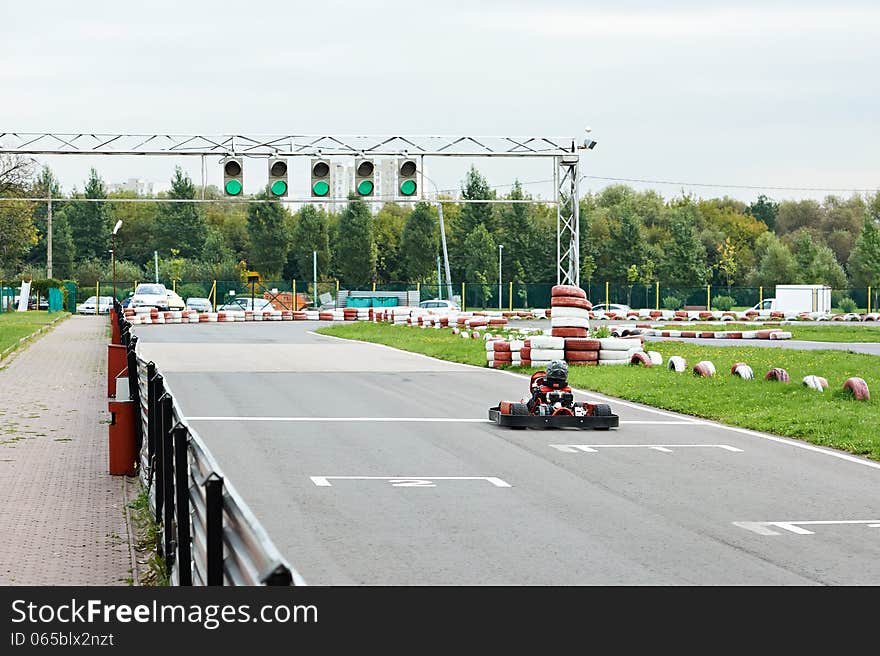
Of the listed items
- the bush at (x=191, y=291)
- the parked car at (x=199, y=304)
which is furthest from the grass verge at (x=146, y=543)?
the bush at (x=191, y=291)

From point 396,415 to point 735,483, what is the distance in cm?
678

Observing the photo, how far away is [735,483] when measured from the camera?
12227mm

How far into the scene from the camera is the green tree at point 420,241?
106 metres

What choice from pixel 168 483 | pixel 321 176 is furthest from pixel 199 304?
pixel 168 483

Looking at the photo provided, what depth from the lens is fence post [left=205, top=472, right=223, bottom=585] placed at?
5.29 m

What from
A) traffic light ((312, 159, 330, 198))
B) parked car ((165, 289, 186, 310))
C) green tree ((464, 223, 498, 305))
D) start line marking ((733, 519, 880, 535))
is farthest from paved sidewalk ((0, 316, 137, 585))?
green tree ((464, 223, 498, 305))

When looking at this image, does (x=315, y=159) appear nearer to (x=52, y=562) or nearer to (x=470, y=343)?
(x=470, y=343)

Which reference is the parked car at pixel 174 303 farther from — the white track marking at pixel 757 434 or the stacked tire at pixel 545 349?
the white track marking at pixel 757 434

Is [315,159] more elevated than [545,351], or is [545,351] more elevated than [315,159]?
[315,159]

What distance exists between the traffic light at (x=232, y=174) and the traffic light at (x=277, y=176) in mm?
768
